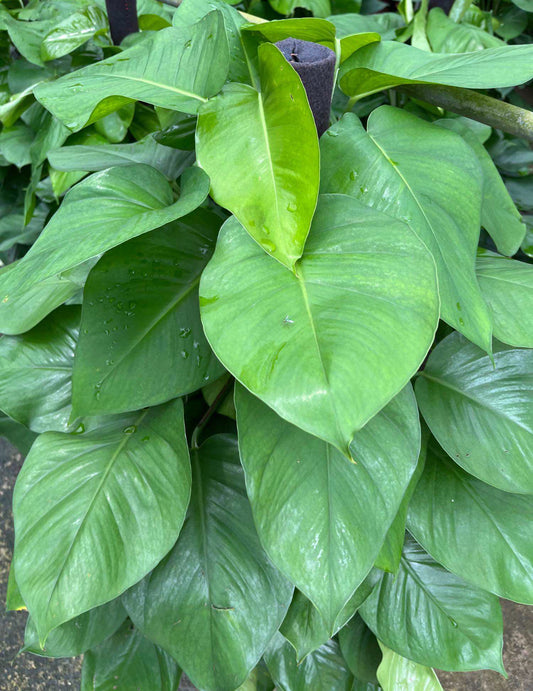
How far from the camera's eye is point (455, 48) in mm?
1164

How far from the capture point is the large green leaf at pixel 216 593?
28.3 inches

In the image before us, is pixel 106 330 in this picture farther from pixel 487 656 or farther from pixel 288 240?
pixel 487 656

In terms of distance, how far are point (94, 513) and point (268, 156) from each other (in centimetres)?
46

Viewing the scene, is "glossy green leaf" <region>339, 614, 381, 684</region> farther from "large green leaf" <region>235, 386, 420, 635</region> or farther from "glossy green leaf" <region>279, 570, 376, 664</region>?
"large green leaf" <region>235, 386, 420, 635</region>

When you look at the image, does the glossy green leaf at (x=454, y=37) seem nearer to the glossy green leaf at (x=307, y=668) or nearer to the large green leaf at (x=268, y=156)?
the large green leaf at (x=268, y=156)

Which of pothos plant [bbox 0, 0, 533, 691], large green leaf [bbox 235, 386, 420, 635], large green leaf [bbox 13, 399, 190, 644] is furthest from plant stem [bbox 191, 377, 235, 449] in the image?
large green leaf [bbox 235, 386, 420, 635]

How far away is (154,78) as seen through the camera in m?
0.71

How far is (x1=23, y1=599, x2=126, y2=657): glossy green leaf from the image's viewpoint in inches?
32.2

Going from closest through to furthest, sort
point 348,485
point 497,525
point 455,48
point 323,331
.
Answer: point 323,331 → point 348,485 → point 497,525 → point 455,48

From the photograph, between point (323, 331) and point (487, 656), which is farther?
point (487, 656)

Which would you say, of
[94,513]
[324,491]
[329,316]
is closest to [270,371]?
[329,316]

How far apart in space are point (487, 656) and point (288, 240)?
686 mm

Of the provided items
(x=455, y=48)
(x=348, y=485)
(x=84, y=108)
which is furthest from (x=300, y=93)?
(x=455, y=48)

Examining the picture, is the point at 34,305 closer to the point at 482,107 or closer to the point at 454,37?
the point at 482,107
